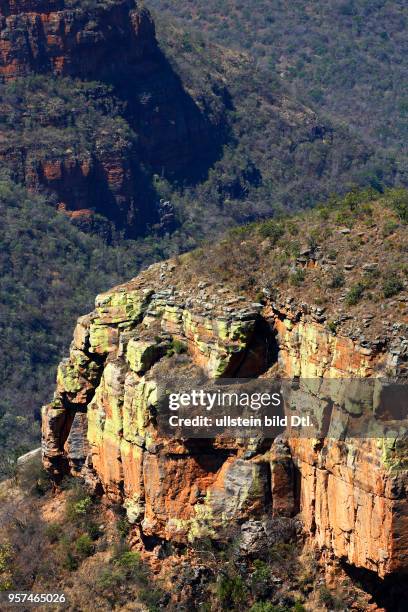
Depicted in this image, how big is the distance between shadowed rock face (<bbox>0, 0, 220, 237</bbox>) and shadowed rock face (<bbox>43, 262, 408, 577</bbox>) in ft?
226

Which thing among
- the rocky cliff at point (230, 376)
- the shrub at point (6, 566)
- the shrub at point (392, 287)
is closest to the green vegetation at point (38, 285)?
the shrub at point (6, 566)

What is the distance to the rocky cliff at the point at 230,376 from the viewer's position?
40.3m

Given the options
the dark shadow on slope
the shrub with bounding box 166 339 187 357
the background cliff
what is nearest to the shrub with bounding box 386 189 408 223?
the shrub with bounding box 166 339 187 357

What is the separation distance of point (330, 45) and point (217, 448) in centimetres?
14004

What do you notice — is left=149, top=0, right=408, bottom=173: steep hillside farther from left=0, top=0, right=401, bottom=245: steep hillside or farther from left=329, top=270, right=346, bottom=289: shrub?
left=329, top=270, right=346, bottom=289: shrub

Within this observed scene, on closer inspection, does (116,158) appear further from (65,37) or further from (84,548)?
(84,548)

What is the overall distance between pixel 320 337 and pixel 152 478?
250 inches

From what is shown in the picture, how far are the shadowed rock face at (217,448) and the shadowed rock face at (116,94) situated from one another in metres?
68.8

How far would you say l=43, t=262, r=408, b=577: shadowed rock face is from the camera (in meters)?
40.3

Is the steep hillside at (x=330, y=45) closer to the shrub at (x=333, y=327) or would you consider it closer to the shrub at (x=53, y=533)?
the shrub at (x=53, y=533)

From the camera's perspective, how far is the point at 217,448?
145 ft

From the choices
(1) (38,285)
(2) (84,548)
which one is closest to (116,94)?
(1) (38,285)

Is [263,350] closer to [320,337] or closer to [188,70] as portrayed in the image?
[320,337]

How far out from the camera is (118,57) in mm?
124438
